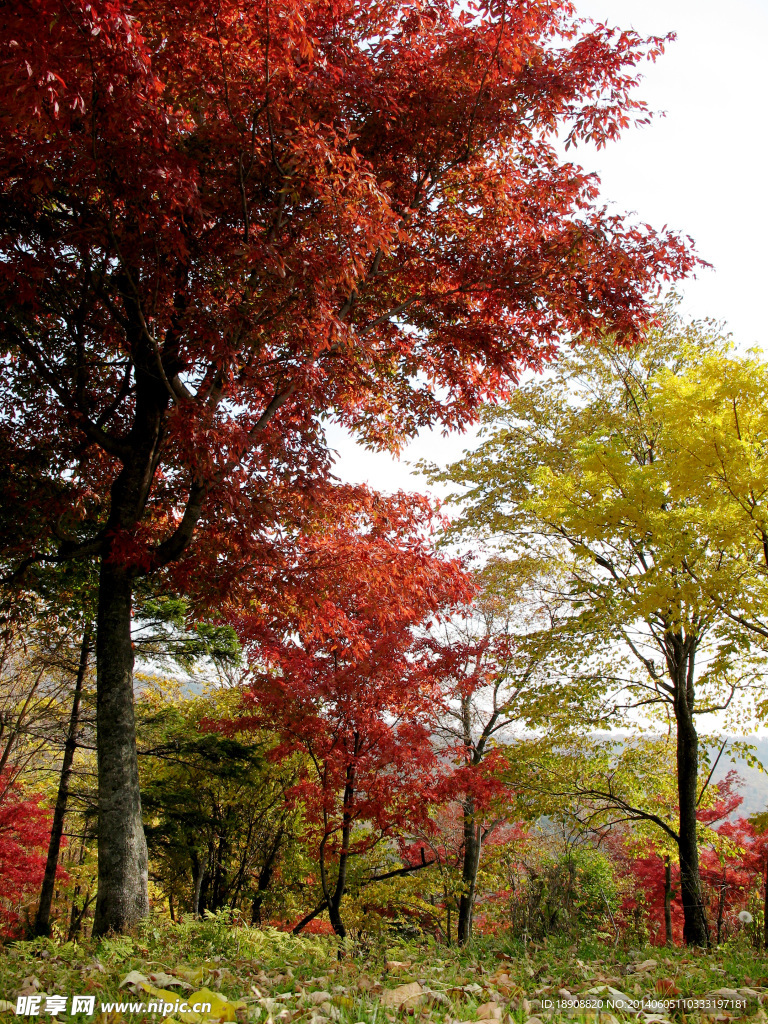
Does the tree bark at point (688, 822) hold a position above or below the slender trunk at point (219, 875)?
above

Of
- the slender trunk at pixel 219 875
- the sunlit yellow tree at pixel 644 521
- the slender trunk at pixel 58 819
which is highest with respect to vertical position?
the sunlit yellow tree at pixel 644 521

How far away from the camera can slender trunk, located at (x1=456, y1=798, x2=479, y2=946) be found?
1211 cm

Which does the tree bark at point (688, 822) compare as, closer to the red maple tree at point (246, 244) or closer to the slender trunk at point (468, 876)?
the slender trunk at point (468, 876)

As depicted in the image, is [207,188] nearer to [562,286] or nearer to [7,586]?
[562,286]

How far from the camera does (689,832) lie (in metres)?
8.77

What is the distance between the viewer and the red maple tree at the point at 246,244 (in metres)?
4.13

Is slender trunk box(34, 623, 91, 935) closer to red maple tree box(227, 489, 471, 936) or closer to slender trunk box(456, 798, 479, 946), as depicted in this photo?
red maple tree box(227, 489, 471, 936)

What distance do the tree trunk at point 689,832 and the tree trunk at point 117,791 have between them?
6.95 metres

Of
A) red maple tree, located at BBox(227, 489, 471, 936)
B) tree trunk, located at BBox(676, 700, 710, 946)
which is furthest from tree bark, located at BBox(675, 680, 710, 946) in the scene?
red maple tree, located at BBox(227, 489, 471, 936)

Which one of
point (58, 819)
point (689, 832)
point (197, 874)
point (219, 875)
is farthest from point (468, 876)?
point (58, 819)

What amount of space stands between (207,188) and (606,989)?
562cm

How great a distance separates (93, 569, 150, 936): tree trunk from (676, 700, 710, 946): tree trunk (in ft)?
22.8

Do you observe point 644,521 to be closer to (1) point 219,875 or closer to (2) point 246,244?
(2) point 246,244

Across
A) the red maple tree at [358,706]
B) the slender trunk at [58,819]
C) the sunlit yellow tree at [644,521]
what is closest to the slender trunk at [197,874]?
the slender trunk at [58,819]
